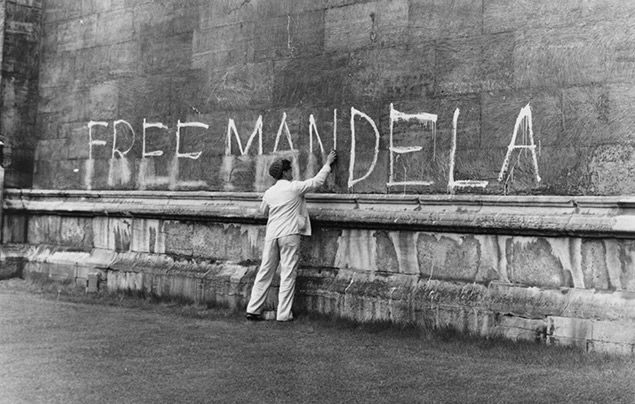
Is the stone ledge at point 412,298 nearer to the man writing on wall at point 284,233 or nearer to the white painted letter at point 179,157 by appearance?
the man writing on wall at point 284,233

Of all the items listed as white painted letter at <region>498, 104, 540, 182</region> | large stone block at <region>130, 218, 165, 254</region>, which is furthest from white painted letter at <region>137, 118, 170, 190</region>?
white painted letter at <region>498, 104, 540, 182</region>

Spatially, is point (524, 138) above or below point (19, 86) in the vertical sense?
below

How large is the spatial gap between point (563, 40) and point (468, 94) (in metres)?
1.11

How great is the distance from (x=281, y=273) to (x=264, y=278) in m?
0.23

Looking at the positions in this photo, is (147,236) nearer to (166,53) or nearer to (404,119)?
(166,53)

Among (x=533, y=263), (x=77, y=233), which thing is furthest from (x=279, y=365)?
(x=77, y=233)

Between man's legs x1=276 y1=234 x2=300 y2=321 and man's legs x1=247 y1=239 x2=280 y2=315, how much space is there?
187mm

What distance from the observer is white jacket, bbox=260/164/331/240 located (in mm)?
8930

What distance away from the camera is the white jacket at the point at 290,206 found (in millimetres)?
8930

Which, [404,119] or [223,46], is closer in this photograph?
[404,119]

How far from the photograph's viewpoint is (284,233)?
29.5 feet

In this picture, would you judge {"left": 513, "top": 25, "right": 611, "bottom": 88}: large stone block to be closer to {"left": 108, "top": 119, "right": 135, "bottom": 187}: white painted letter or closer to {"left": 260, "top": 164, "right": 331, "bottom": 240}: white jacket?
{"left": 260, "top": 164, "right": 331, "bottom": 240}: white jacket

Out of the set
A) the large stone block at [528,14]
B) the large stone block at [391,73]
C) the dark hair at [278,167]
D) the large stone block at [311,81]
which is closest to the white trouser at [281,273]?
the dark hair at [278,167]

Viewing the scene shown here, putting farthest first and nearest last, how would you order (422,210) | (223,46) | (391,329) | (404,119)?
(223,46), (404,119), (422,210), (391,329)
